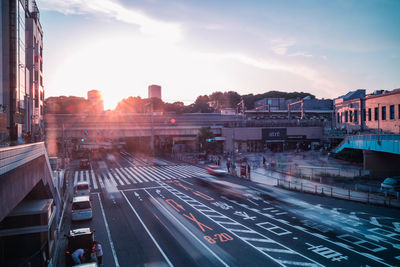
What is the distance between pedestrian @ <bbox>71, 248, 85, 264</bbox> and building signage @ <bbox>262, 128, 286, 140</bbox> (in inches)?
2571

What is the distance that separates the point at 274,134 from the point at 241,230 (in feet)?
199

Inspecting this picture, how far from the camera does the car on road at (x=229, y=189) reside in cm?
2402

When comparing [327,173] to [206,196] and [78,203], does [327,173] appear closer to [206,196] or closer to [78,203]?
[206,196]

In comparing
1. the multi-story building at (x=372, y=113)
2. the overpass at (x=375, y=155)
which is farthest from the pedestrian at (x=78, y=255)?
the multi-story building at (x=372, y=113)

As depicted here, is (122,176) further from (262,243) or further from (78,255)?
(262,243)

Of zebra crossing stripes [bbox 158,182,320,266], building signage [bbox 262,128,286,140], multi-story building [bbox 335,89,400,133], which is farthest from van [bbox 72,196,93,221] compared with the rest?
building signage [bbox 262,128,286,140]

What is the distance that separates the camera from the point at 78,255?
37.2 ft

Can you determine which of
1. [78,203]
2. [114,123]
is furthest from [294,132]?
[78,203]

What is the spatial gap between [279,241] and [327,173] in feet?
69.5

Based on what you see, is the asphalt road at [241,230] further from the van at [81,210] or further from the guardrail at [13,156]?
the guardrail at [13,156]

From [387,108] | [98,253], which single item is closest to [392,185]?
[387,108]

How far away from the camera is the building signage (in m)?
72.5

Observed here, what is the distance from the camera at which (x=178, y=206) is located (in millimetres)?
20906

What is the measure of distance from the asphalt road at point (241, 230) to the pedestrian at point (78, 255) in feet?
4.21
